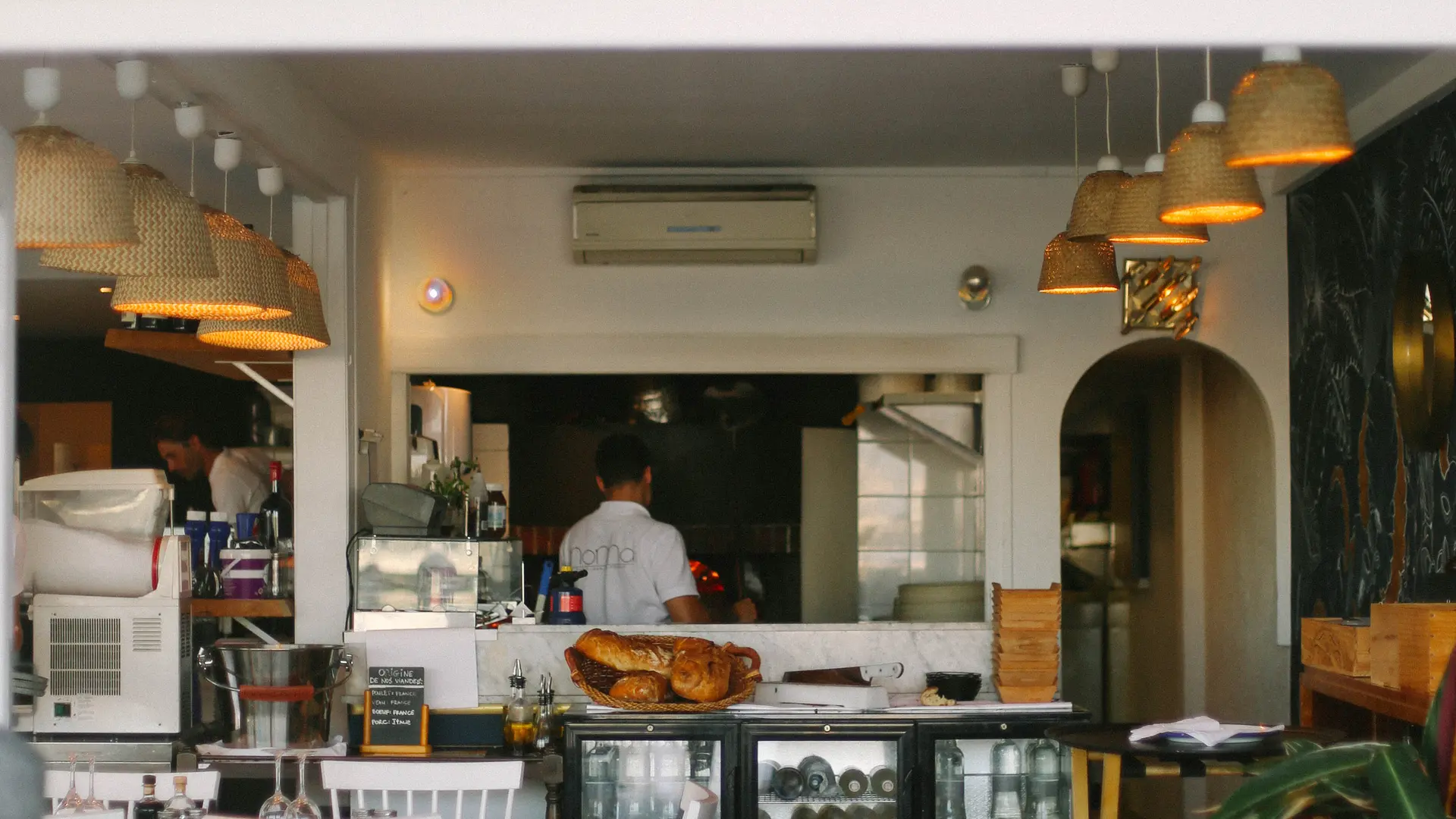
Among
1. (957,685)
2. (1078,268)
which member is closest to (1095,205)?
(1078,268)

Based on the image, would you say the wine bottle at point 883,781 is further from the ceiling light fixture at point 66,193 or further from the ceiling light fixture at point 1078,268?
the ceiling light fixture at point 66,193

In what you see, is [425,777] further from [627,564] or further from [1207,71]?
[1207,71]

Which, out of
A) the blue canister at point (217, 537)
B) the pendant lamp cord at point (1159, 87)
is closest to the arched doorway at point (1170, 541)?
the pendant lamp cord at point (1159, 87)

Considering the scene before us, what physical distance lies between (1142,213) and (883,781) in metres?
1.77

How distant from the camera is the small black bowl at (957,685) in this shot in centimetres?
420

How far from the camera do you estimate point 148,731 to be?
4383 mm

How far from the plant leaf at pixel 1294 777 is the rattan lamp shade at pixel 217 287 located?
2.32m

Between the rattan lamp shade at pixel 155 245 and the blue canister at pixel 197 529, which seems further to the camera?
the blue canister at pixel 197 529

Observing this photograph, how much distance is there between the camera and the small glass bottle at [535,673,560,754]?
4289 mm

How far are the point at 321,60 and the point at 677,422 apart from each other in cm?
410

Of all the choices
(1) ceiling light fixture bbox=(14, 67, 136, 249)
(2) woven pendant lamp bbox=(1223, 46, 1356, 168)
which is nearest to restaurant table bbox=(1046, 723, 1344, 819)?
(2) woven pendant lamp bbox=(1223, 46, 1356, 168)

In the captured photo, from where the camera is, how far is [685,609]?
5109 mm

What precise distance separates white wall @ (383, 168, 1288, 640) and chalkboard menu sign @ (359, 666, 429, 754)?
2.05 m

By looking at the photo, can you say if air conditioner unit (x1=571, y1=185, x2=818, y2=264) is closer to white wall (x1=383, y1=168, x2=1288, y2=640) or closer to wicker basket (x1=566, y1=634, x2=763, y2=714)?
white wall (x1=383, y1=168, x2=1288, y2=640)
